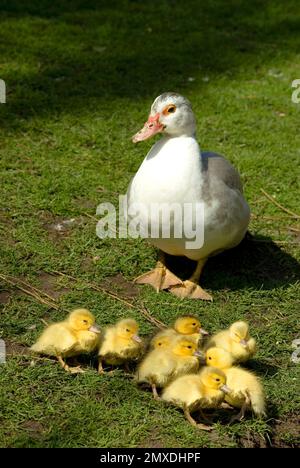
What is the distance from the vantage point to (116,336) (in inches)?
164

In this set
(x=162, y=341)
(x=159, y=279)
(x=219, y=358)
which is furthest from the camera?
(x=159, y=279)

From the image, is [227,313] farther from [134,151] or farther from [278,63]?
[278,63]

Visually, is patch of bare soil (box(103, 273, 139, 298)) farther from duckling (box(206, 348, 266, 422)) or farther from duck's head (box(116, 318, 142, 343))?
duckling (box(206, 348, 266, 422))

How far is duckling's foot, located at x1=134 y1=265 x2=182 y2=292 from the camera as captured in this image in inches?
202

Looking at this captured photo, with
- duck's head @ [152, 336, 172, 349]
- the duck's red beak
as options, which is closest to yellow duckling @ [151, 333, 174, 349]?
duck's head @ [152, 336, 172, 349]

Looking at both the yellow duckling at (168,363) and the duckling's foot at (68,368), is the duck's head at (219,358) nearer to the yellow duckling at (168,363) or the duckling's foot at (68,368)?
the yellow duckling at (168,363)

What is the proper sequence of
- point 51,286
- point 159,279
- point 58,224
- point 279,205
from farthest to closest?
point 279,205 < point 58,224 < point 159,279 < point 51,286

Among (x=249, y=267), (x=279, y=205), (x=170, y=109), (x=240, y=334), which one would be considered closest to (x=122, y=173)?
(x=279, y=205)

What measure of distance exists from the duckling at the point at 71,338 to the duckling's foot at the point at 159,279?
0.97m

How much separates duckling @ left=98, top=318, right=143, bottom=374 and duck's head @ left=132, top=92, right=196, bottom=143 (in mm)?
1327

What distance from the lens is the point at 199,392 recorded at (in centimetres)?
377

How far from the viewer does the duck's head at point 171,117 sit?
4.94 metres

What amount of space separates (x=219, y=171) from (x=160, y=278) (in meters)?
0.76

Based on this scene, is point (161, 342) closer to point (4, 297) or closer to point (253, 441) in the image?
point (253, 441)
